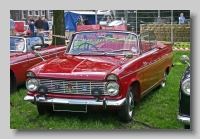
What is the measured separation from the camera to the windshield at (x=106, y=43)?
5984mm

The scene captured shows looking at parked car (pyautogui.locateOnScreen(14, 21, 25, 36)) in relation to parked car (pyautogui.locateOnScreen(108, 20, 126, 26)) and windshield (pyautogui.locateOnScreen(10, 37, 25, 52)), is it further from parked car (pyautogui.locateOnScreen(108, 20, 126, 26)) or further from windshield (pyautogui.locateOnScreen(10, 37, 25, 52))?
parked car (pyautogui.locateOnScreen(108, 20, 126, 26))

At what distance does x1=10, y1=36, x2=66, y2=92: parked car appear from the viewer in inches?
269

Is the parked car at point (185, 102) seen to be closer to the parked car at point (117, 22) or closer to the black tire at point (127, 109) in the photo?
the black tire at point (127, 109)

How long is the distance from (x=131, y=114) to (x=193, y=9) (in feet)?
5.99

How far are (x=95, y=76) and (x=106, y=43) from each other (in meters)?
1.20

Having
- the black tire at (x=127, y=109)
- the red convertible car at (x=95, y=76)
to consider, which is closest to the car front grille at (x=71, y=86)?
the red convertible car at (x=95, y=76)

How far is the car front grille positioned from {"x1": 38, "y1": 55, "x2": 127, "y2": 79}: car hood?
0.09 meters

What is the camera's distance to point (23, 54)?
282 inches

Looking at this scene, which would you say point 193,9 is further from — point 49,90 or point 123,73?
point 49,90

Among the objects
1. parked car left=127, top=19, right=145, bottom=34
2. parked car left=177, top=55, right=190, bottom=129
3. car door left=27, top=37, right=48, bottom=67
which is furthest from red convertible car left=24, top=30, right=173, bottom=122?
car door left=27, top=37, right=48, bottom=67

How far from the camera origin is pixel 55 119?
5473 millimetres

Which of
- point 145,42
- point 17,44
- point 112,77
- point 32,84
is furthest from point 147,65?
point 17,44

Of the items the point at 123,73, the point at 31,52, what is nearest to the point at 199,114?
the point at 123,73

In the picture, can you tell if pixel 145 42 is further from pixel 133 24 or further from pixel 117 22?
pixel 117 22
